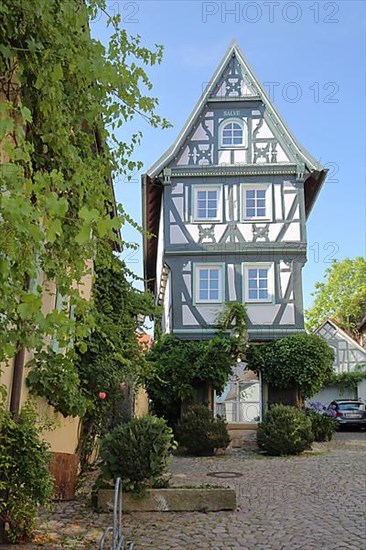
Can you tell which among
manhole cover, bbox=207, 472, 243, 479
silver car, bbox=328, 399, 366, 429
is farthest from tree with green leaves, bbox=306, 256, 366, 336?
manhole cover, bbox=207, 472, 243, 479

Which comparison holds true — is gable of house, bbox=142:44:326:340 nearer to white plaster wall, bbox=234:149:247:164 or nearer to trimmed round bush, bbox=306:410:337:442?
white plaster wall, bbox=234:149:247:164

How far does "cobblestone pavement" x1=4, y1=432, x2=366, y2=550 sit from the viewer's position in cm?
614

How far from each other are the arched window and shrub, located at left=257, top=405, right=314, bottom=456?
921 cm

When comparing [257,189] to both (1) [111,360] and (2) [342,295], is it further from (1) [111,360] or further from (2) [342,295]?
(2) [342,295]

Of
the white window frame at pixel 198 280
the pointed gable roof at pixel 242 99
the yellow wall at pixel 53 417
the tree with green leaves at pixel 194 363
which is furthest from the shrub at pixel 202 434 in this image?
the pointed gable roof at pixel 242 99

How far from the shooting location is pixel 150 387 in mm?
18297

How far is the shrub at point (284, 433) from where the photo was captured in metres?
14.9

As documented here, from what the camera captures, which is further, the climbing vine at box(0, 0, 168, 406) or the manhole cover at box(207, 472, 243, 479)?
the manhole cover at box(207, 472, 243, 479)

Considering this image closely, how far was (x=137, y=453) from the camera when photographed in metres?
7.71

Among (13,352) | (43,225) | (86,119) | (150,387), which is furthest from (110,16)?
(150,387)

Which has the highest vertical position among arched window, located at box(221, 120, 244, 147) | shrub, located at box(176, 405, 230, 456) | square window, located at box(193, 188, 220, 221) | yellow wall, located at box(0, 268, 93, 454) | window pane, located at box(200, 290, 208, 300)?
arched window, located at box(221, 120, 244, 147)

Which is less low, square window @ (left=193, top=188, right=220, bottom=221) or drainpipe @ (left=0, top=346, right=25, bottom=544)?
square window @ (left=193, top=188, right=220, bottom=221)

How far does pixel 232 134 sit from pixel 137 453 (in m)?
14.6

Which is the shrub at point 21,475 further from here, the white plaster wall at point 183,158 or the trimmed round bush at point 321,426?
the white plaster wall at point 183,158
